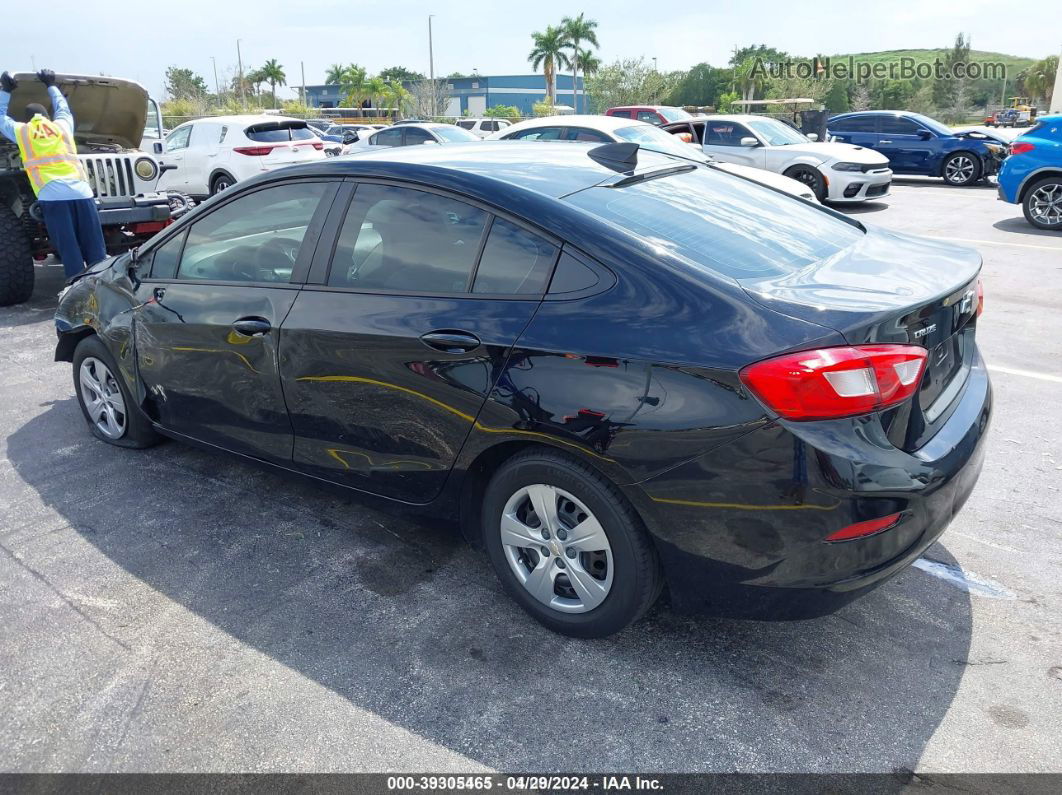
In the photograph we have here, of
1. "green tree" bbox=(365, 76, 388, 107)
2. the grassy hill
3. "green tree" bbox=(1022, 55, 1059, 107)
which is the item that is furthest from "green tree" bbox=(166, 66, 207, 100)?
the grassy hill

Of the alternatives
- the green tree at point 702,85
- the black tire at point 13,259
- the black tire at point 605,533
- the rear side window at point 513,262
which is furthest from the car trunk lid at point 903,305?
the green tree at point 702,85

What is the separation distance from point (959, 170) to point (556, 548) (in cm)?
1795

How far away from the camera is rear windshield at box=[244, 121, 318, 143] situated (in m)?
14.5

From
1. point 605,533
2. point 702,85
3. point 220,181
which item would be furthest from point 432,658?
point 702,85

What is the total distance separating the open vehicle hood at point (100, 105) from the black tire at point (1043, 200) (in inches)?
444

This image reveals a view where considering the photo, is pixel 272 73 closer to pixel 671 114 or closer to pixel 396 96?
pixel 396 96

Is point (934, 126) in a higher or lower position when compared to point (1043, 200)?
higher

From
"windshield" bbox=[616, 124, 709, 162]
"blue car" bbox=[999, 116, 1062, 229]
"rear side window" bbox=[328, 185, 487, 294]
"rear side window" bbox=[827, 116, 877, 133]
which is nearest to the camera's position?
"rear side window" bbox=[328, 185, 487, 294]

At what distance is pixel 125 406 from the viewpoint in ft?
14.7

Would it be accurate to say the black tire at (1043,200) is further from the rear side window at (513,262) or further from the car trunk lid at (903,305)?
the rear side window at (513,262)

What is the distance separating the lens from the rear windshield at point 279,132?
1447cm

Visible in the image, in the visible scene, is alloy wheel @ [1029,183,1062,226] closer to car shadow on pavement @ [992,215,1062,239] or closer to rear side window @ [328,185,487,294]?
car shadow on pavement @ [992,215,1062,239]

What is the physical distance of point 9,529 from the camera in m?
3.83

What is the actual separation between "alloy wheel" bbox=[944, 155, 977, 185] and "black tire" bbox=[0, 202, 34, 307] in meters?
16.9
